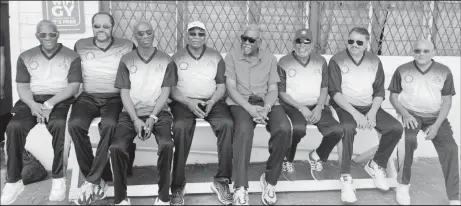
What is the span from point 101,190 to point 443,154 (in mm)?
3058

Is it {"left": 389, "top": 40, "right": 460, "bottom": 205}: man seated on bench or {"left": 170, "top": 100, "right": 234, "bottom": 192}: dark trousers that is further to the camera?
{"left": 389, "top": 40, "right": 460, "bottom": 205}: man seated on bench

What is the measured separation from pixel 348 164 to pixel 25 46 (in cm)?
353

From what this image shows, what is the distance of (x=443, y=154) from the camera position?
341 centimetres

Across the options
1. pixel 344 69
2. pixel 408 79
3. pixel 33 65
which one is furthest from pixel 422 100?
pixel 33 65

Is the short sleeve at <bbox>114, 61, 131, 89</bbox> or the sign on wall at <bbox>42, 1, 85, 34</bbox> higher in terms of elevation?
the sign on wall at <bbox>42, 1, 85, 34</bbox>

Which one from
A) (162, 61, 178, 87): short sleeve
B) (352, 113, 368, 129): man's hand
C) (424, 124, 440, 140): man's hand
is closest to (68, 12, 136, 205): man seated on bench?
(162, 61, 178, 87): short sleeve

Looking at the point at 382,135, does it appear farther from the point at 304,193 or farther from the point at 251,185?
the point at 251,185

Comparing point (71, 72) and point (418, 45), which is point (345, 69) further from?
point (71, 72)

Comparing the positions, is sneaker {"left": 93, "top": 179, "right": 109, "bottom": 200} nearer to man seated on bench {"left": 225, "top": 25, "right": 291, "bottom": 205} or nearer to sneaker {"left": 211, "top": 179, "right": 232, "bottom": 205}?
sneaker {"left": 211, "top": 179, "right": 232, "bottom": 205}

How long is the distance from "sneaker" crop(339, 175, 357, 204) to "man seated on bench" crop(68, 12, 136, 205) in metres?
2.10

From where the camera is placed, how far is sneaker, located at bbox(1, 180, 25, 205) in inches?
126

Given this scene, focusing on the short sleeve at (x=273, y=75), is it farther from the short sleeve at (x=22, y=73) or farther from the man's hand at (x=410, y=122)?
the short sleeve at (x=22, y=73)

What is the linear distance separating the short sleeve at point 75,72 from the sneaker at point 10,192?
3.31ft

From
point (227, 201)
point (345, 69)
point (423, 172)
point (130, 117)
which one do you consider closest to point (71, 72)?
point (130, 117)
